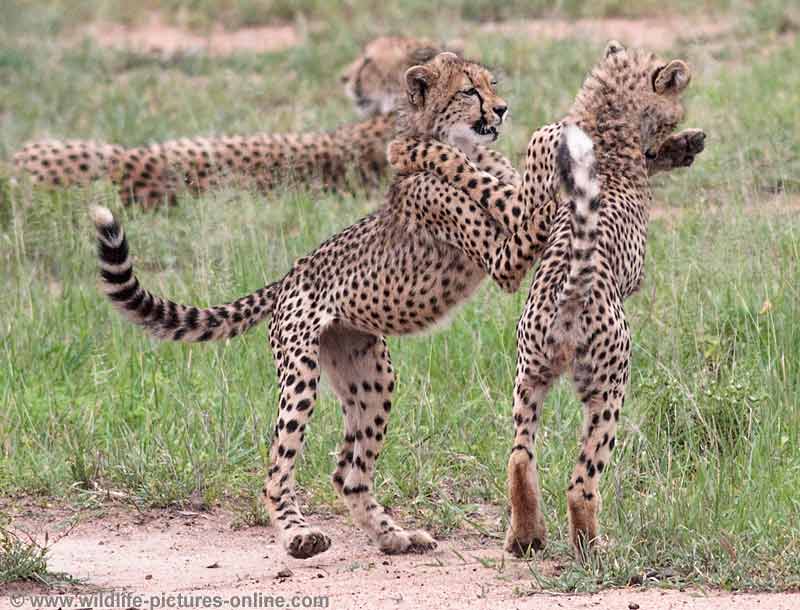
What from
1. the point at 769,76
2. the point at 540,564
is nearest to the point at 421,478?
the point at 540,564

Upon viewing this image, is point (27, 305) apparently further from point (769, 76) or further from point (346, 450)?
point (769, 76)

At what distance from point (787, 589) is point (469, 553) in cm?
94

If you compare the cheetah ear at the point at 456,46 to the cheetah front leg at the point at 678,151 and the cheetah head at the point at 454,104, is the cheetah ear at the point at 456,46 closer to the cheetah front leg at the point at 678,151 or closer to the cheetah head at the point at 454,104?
the cheetah head at the point at 454,104

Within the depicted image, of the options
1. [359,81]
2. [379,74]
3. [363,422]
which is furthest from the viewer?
[359,81]

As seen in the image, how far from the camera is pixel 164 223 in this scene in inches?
280

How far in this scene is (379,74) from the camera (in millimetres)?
8594

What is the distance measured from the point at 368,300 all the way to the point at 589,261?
915mm

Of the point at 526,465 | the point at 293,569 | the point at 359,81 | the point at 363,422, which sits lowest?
the point at 293,569

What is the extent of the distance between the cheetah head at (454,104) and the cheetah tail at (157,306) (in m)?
0.66

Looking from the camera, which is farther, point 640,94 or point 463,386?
point 463,386

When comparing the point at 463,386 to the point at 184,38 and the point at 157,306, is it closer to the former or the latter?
the point at 157,306

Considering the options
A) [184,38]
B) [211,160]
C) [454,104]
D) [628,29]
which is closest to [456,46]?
[628,29]

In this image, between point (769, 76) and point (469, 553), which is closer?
point (469, 553)

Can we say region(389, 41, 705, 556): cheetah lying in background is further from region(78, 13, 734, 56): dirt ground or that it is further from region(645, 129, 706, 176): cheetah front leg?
region(78, 13, 734, 56): dirt ground
